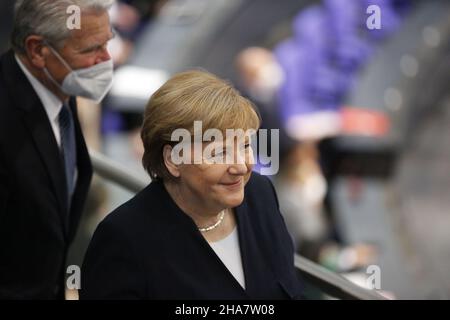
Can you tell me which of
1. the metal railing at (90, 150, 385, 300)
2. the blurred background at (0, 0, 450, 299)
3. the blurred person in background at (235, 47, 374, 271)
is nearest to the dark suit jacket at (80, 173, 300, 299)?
the metal railing at (90, 150, 385, 300)

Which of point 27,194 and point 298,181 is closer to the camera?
point 27,194

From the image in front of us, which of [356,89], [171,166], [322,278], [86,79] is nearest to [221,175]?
[171,166]

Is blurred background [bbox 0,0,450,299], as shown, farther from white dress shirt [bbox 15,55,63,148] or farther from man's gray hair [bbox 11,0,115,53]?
man's gray hair [bbox 11,0,115,53]

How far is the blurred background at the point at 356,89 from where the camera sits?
776 centimetres

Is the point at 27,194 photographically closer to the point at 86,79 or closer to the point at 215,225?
the point at 86,79

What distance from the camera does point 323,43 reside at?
7.94 metres

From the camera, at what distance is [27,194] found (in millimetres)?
2596

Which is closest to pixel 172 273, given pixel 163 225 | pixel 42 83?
pixel 163 225

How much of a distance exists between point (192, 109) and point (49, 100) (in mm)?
706

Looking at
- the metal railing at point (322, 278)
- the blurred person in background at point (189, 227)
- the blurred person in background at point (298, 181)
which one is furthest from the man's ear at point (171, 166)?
the blurred person in background at point (298, 181)

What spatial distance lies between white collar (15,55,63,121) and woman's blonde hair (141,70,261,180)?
56 centimetres

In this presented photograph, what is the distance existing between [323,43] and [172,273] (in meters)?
5.96

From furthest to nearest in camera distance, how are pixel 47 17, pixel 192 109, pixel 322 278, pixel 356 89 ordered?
pixel 356 89 < pixel 322 278 < pixel 47 17 < pixel 192 109

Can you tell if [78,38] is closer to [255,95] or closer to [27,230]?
[27,230]
